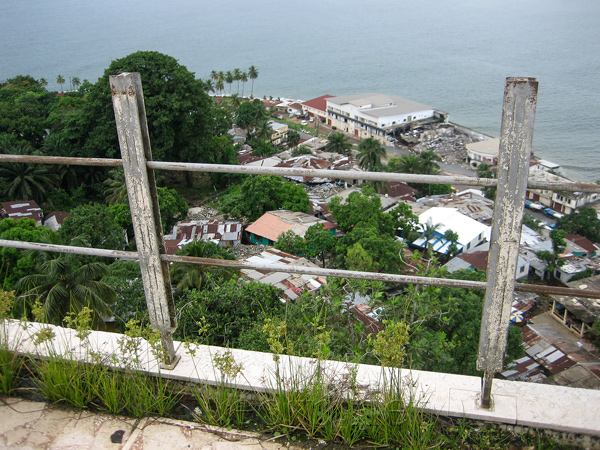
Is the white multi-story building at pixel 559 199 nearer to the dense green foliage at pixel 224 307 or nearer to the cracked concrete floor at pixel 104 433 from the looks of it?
the dense green foliage at pixel 224 307

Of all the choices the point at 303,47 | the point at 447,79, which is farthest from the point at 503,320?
the point at 303,47

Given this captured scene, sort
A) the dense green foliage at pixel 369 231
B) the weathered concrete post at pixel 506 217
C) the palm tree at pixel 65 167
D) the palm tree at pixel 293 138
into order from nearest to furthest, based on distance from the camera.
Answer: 1. the weathered concrete post at pixel 506 217
2. the dense green foliage at pixel 369 231
3. the palm tree at pixel 65 167
4. the palm tree at pixel 293 138

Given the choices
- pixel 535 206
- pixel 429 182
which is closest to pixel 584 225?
pixel 535 206

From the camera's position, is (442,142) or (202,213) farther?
(442,142)

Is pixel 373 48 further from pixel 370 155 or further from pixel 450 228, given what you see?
pixel 450 228

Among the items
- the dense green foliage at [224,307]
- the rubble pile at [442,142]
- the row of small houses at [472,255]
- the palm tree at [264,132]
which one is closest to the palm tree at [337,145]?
the palm tree at [264,132]

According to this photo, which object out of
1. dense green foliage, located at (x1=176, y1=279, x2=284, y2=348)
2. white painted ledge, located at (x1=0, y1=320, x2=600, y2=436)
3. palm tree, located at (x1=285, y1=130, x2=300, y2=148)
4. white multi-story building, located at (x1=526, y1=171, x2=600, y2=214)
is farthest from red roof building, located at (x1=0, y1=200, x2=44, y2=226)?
white multi-story building, located at (x1=526, y1=171, x2=600, y2=214)

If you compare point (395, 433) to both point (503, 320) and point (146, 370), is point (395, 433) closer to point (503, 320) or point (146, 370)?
point (503, 320)
